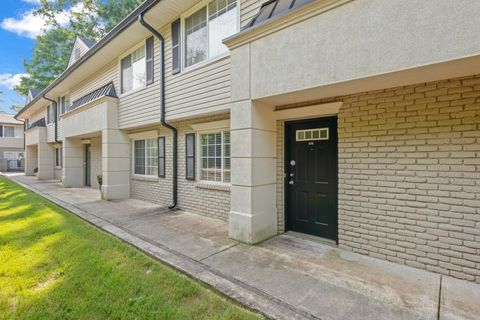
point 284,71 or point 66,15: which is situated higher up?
point 66,15

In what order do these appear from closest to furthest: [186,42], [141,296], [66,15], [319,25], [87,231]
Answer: [141,296] < [319,25] < [87,231] < [186,42] < [66,15]

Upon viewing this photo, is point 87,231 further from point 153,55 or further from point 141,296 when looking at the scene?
point 153,55

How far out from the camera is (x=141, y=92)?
8070mm

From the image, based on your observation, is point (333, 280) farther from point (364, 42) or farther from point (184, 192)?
point (184, 192)

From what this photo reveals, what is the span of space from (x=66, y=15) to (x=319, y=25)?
27821 mm

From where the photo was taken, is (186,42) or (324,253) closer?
(324,253)

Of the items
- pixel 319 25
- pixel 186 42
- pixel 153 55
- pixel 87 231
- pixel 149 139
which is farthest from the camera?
pixel 149 139

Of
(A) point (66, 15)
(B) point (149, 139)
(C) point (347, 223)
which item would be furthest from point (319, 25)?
(A) point (66, 15)

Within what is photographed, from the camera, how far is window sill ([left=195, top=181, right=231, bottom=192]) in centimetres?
603

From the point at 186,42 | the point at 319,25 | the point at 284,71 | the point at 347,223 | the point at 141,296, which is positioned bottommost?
the point at 141,296

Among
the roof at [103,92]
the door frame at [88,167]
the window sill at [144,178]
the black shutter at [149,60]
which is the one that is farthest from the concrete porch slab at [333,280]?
the door frame at [88,167]

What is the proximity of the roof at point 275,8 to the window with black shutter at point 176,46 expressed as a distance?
2.96 meters

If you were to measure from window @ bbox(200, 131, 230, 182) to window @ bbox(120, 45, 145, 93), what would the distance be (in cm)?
343

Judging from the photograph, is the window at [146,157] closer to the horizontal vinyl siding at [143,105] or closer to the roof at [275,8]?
the horizontal vinyl siding at [143,105]
